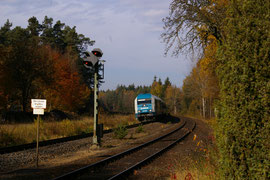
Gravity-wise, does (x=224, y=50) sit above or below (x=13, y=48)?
below

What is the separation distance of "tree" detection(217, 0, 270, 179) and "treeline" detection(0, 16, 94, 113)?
26448 millimetres

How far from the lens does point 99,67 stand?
14.3 meters

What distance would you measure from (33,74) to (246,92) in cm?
2996

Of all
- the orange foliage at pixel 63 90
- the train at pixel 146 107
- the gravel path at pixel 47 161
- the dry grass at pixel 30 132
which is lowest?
the gravel path at pixel 47 161

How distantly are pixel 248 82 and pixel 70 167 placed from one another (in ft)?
23.0

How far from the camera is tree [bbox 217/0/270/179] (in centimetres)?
374

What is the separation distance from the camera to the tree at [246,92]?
3.74 meters

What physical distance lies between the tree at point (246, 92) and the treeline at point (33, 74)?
26.4 metres

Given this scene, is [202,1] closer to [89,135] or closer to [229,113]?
[229,113]

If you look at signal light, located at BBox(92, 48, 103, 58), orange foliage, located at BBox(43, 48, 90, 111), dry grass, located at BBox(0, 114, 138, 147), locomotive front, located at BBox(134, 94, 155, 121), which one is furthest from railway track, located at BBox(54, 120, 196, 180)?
orange foliage, located at BBox(43, 48, 90, 111)

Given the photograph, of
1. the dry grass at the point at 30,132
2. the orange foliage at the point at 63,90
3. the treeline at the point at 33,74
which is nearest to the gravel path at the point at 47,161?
the dry grass at the point at 30,132

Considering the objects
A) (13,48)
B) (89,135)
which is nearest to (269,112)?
(89,135)

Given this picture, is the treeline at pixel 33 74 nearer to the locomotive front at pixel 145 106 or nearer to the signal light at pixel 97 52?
the locomotive front at pixel 145 106

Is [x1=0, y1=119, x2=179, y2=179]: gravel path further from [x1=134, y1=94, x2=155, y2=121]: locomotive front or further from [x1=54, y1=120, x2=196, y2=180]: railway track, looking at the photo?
[x1=134, y1=94, x2=155, y2=121]: locomotive front
